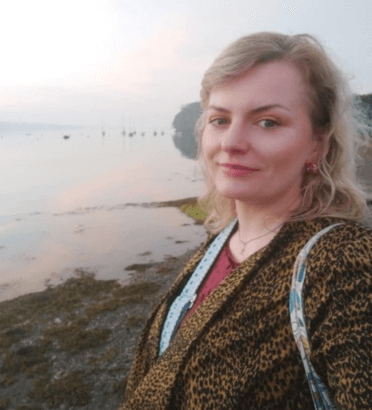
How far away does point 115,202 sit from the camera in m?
35.8

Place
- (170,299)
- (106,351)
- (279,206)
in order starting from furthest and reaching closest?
(106,351) → (170,299) → (279,206)

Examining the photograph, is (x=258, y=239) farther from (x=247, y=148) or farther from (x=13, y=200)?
(x=13, y=200)

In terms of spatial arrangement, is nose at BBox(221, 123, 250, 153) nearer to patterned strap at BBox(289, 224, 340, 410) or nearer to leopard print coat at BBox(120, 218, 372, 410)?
leopard print coat at BBox(120, 218, 372, 410)

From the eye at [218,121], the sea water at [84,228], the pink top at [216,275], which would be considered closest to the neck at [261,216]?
the pink top at [216,275]

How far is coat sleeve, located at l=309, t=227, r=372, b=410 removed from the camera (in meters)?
1.27

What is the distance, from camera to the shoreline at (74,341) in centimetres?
803

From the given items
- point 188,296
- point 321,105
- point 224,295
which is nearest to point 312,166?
point 321,105

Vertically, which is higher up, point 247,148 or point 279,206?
point 247,148

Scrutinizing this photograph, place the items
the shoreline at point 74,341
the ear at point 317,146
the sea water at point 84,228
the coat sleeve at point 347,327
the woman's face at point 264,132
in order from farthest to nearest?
the sea water at point 84,228, the shoreline at point 74,341, the ear at point 317,146, the woman's face at point 264,132, the coat sleeve at point 347,327

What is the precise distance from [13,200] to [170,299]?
40.2 m

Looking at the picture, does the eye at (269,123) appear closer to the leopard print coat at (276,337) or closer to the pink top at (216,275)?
the leopard print coat at (276,337)

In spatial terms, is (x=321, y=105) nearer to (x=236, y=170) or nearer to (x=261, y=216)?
(x=236, y=170)

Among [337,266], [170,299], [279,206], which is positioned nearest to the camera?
[337,266]

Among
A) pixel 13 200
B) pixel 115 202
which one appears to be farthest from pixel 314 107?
pixel 13 200
